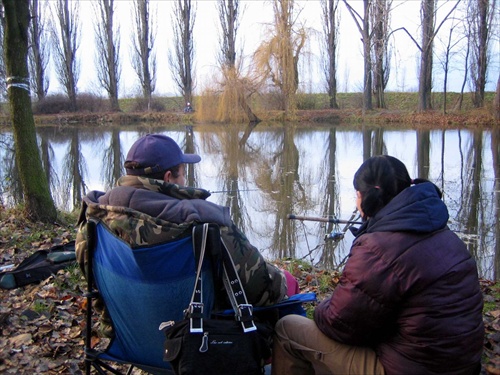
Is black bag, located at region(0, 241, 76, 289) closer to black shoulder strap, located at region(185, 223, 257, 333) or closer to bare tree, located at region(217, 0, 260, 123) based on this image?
black shoulder strap, located at region(185, 223, 257, 333)

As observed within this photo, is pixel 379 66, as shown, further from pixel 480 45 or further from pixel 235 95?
pixel 235 95

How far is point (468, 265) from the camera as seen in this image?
1.79 m

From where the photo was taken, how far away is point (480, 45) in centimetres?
2784

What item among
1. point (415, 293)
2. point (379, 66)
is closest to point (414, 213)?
point (415, 293)

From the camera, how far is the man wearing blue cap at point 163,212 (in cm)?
191

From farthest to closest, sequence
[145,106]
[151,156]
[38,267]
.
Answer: [145,106] < [38,267] < [151,156]

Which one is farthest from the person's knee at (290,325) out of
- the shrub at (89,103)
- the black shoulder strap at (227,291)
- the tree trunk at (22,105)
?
the shrub at (89,103)

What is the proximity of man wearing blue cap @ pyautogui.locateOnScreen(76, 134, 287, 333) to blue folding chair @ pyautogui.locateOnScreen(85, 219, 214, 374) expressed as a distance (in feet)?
0.18

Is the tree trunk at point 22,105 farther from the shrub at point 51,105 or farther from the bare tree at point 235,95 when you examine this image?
the shrub at point 51,105

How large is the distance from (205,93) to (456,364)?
25919 mm

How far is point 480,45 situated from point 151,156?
29760mm

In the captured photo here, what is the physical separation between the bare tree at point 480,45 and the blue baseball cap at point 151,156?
26.4 metres

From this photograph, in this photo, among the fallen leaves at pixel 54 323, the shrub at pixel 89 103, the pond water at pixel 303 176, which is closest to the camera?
the fallen leaves at pixel 54 323

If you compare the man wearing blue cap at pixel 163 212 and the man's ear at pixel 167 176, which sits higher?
the man's ear at pixel 167 176
